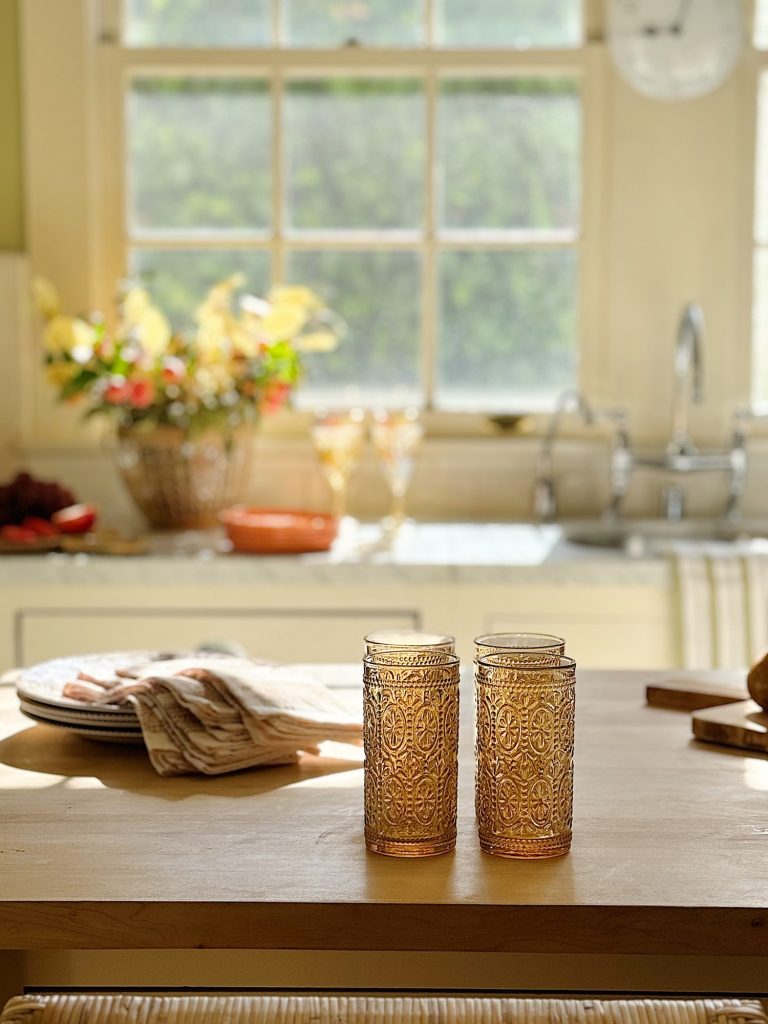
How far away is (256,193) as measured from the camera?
3.53 m

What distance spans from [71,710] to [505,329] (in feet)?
7.95

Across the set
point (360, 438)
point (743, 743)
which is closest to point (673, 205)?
point (360, 438)

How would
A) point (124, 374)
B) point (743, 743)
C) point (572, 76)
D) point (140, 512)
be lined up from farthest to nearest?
point (572, 76)
point (140, 512)
point (124, 374)
point (743, 743)

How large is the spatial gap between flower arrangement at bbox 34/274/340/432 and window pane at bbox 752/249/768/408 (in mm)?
1105

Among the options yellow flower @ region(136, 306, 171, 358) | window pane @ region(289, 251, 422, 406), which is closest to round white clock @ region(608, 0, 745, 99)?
window pane @ region(289, 251, 422, 406)

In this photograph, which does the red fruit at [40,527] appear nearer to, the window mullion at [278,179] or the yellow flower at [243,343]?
the yellow flower at [243,343]

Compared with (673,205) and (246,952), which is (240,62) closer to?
(673,205)

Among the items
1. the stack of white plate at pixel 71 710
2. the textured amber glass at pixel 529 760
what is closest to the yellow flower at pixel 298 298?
the stack of white plate at pixel 71 710

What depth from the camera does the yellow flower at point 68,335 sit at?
10.0ft

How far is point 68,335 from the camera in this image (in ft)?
10.0

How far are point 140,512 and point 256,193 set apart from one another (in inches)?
35.3

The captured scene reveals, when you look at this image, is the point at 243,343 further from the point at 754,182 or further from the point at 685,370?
the point at 754,182

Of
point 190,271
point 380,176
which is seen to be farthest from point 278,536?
point 380,176

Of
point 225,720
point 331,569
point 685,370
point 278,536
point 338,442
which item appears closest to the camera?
point 225,720
